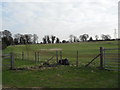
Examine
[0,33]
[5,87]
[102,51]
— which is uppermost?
[0,33]

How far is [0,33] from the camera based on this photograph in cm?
8481

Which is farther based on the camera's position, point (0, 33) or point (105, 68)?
point (0, 33)

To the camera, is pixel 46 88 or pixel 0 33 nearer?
pixel 46 88

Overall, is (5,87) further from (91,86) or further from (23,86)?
(91,86)

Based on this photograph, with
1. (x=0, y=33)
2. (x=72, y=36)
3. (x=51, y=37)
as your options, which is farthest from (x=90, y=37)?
(x=0, y=33)

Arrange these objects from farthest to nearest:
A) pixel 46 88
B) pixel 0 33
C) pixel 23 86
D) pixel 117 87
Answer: pixel 0 33 < pixel 23 86 < pixel 46 88 < pixel 117 87

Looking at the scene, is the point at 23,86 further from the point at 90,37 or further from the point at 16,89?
the point at 90,37

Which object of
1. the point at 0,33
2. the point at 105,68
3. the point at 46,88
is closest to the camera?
the point at 46,88

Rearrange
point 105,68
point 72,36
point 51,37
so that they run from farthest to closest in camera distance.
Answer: point 72,36 → point 51,37 → point 105,68

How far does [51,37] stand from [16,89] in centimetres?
10176

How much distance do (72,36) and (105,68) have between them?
109 metres

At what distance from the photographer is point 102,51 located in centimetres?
1251

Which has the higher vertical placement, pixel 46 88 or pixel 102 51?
pixel 102 51

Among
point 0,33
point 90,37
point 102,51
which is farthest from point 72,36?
point 102,51
